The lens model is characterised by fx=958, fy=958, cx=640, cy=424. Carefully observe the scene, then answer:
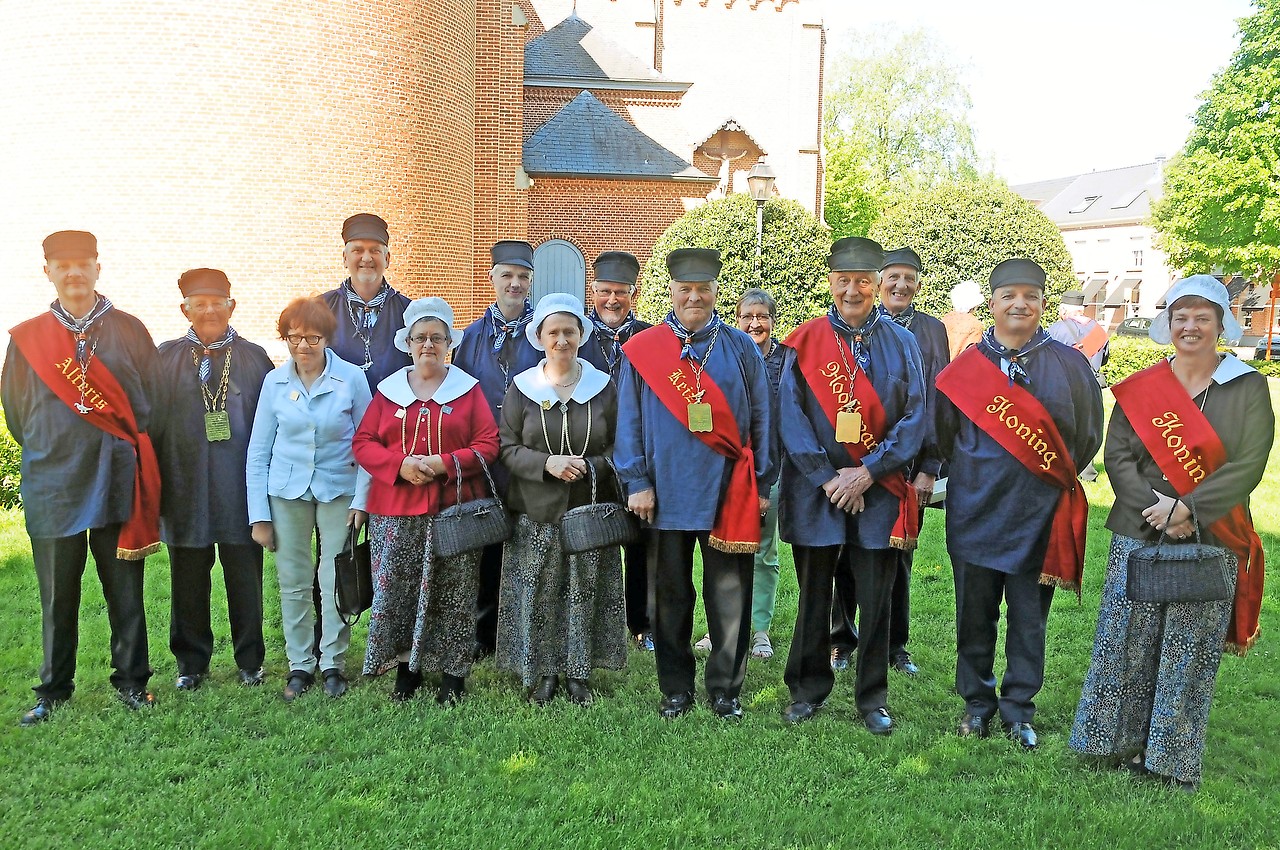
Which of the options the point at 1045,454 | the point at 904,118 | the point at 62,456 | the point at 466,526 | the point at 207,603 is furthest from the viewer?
the point at 904,118

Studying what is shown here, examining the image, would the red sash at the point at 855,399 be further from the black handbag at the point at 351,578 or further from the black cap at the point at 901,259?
the black handbag at the point at 351,578

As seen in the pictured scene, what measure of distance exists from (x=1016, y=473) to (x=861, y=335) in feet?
3.21

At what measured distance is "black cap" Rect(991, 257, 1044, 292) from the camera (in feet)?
14.6

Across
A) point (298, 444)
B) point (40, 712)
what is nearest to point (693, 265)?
point (298, 444)

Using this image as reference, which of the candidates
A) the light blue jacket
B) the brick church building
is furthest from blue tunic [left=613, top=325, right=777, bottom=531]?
the brick church building

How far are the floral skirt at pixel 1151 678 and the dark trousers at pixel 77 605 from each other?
15.2 feet

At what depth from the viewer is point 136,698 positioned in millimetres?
4898

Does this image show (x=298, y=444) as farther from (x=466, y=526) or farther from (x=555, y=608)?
(x=555, y=608)

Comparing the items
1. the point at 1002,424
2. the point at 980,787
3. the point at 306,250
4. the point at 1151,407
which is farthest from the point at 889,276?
the point at 306,250

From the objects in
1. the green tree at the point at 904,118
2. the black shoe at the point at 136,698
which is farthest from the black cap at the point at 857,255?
the green tree at the point at 904,118

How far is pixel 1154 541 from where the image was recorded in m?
4.11

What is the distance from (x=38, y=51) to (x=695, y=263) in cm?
1351

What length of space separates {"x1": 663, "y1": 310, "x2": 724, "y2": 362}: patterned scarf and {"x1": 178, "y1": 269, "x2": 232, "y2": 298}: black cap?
2279 mm

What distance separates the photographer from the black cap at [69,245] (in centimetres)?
453
